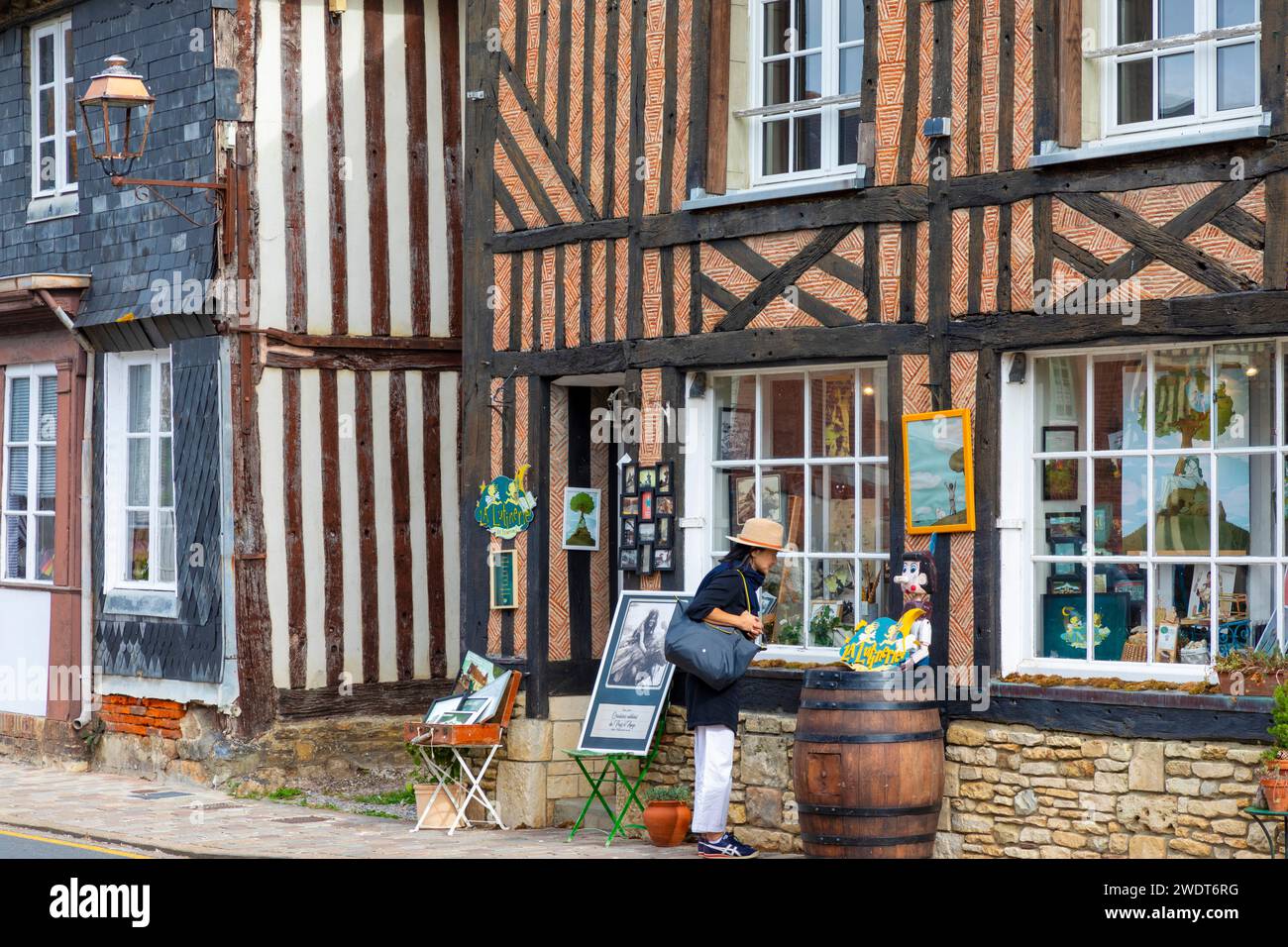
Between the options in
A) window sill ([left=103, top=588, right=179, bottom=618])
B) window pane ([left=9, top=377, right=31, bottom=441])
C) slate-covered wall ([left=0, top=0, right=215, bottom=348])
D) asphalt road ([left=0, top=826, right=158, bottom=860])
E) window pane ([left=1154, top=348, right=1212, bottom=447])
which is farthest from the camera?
window pane ([left=9, top=377, right=31, bottom=441])

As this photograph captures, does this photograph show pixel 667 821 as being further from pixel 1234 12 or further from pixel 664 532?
pixel 1234 12

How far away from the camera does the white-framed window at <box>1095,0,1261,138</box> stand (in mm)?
8188

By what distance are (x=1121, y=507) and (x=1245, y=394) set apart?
76cm

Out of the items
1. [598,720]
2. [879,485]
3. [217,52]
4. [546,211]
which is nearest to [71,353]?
[217,52]

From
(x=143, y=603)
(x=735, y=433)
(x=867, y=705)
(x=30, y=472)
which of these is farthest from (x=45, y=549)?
(x=867, y=705)

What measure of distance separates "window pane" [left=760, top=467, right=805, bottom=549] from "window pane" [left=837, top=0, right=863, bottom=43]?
7.06ft

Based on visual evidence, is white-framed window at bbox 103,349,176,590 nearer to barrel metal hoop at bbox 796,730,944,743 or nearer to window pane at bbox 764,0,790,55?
window pane at bbox 764,0,790,55

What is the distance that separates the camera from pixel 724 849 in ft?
30.1

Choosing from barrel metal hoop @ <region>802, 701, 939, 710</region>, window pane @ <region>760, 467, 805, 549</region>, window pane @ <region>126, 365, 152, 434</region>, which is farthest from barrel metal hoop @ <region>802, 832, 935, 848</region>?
window pane @ <region>126, 365, 152, 434</region>

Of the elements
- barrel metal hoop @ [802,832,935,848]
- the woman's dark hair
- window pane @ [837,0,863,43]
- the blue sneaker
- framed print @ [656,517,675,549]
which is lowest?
the blue sneaker

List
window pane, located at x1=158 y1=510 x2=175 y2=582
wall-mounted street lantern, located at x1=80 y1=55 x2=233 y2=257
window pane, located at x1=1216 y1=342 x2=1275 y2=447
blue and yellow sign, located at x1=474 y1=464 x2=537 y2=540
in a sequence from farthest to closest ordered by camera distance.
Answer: window pane, located at x1=158 y1=510 x2=175 y2=582, wall-mounted street lantern, located at x1=80 y1=55 x2=233 y2=257, blue and yellow sign, located at x1=474 y1=464 x2=537 y2=540, window pane, located at x1=1216 y1=342 x2=1275 y2=447

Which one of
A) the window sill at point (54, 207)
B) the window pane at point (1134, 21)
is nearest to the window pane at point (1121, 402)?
the window pane at point (1134, 21)
